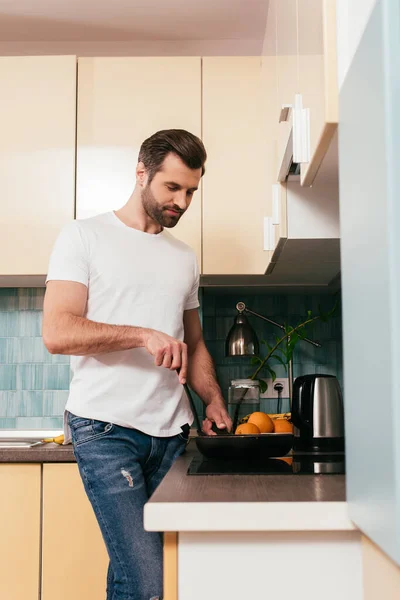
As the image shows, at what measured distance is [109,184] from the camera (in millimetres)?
2471

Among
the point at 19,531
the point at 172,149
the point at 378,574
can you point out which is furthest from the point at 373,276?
the point at 19,531

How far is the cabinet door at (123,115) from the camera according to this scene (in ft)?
8.10

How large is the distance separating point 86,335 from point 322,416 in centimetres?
66

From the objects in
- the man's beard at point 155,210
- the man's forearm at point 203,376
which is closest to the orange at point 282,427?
the man's forearm at point 203,376

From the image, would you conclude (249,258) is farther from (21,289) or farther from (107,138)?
(21,289)

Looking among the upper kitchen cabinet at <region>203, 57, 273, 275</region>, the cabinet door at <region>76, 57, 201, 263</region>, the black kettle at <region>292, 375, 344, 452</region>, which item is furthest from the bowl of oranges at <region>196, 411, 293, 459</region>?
the cabinet door at <region>76, 57, 201, 263</region>

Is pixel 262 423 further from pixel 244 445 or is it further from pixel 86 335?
pixel 86 335

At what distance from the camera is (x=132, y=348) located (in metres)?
1.65

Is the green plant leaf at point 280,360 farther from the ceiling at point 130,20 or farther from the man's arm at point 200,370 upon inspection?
the ceiling at point 130,20

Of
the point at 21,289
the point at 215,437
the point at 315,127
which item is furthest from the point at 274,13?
the point at 21,289

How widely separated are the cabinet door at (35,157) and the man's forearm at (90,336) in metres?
0.86

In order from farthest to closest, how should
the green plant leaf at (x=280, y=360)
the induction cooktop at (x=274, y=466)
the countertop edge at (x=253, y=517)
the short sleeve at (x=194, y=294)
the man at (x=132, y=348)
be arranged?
1. the green plant leaf at (x=280, y=360)
2. the short sleeve at (x=194, y=294)
3. the man at (x=132, y=348)
4. the induction cooktop at (x=274, y=466)
5. the countertop edge at (x=253, y=517)

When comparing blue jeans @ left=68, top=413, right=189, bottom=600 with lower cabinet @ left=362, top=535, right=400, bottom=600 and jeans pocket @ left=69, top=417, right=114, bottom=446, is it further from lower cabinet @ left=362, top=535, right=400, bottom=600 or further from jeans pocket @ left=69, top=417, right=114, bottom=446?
lower cabinet @ left=362, top=535, right=400, bottom=600

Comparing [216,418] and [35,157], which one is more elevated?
[35,157]
